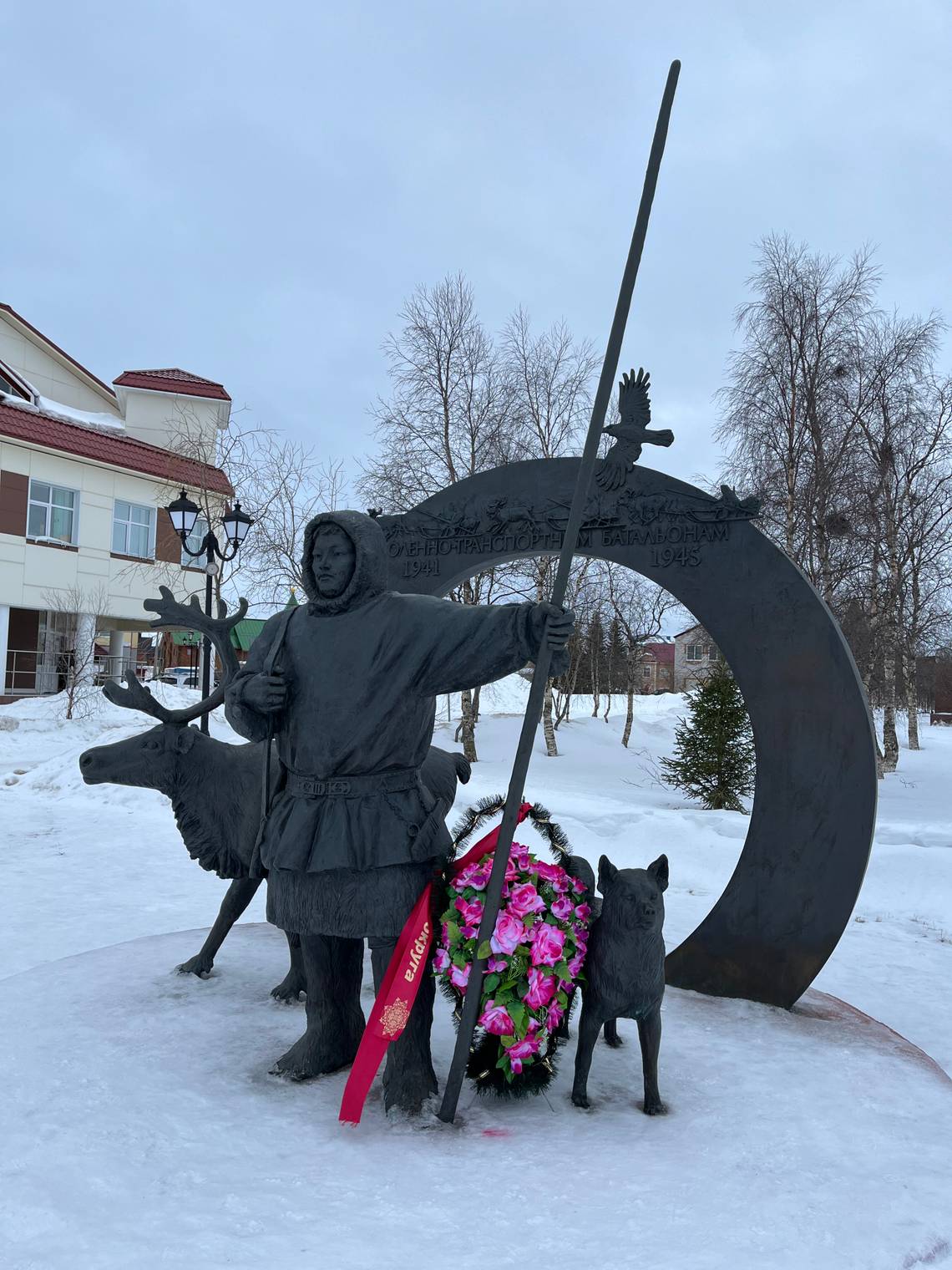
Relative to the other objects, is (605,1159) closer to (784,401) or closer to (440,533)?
A: (440,533)

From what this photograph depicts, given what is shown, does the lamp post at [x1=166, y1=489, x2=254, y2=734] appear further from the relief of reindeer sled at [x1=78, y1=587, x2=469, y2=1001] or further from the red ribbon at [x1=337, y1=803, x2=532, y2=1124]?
the red ribbon at [x1=337, y1=803, x2=532, y2=1124]

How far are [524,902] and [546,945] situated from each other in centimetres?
16

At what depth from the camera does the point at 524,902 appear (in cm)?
319

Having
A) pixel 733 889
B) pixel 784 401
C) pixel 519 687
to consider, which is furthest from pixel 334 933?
pixel 519 687

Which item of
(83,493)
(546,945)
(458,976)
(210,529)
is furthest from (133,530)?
(546,945)

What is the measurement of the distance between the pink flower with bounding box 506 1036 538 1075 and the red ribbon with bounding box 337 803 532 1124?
0.38 metres

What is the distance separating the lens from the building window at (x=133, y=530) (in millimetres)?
19438

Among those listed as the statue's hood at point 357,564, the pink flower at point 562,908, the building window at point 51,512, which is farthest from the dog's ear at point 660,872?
the building window at point 51,512

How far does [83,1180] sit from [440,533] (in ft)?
12.9

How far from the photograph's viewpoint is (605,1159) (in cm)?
285

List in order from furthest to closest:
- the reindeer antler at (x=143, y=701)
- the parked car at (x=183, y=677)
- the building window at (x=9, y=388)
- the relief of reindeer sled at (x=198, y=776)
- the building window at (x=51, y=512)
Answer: the parked car at (x=183, y=677)
the building window at (x=9, y=388)
the building window at (x=51, y=512)
the relief of reindeer sled at (x=198, y=776)
the reindeer antler at (x=143, y=701)

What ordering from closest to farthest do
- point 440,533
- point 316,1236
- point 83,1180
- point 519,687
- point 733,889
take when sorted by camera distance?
point 316,1236 < point 83,1180 < point 733,889 < point 440,533 < point 519,687

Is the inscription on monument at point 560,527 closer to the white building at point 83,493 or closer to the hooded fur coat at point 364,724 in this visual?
the hooded fur coat at point 364,724

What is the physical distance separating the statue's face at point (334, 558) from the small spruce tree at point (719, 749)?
29.9 ft
